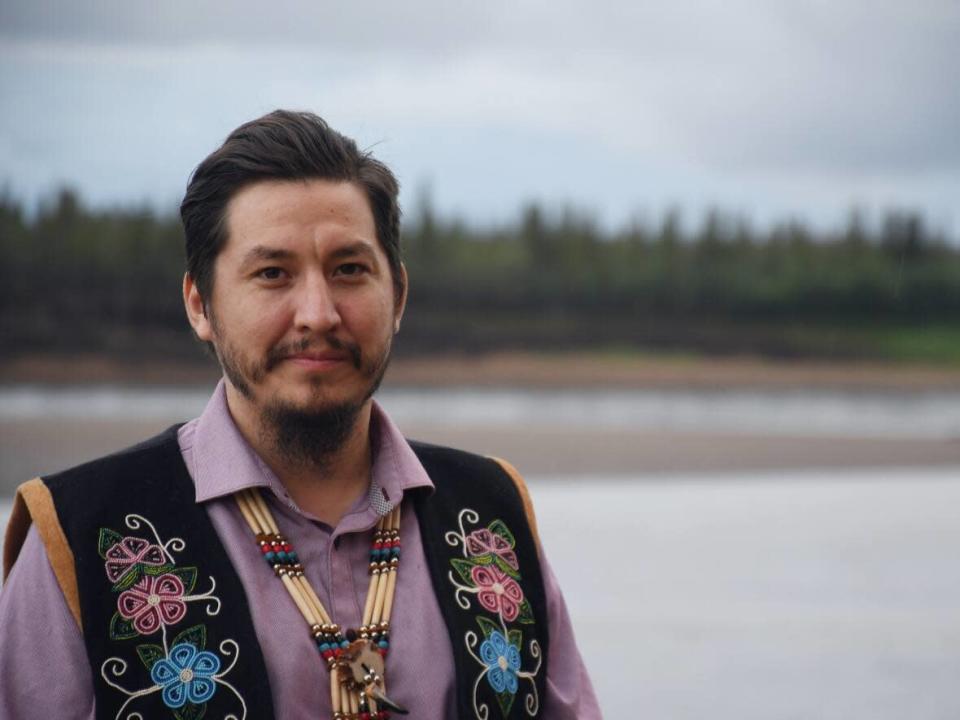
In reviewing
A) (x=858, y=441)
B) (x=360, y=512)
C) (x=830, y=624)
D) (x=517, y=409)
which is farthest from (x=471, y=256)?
(x=360, y=512)

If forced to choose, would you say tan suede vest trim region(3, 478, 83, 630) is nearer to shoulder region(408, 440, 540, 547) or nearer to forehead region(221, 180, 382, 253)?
forehead region(221, 180, 382, 253)

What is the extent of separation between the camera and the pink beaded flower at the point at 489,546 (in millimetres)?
1450

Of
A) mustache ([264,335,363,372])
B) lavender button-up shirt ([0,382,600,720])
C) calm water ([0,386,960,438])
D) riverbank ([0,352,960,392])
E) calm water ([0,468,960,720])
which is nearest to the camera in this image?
lavender button-up shirt ([0,382,600,720])

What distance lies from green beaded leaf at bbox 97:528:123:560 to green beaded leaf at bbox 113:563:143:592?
0.10 feet

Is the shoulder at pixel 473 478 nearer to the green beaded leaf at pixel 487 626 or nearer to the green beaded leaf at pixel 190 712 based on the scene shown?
the green beaded leaf at pixel 487 626

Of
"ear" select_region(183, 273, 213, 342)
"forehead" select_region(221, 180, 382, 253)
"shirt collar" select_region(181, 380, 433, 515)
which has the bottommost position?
"shirt collar" select_region(181, 380, 433, 515)

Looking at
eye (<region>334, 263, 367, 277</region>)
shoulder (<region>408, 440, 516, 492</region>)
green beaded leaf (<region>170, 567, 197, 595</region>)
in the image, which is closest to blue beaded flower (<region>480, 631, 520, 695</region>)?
shoulder (<region>408, 440, 516, 492</region>)

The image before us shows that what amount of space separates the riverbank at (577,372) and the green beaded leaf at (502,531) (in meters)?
16.6

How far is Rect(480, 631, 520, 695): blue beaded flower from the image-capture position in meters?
1.35

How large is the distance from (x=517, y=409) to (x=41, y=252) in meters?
8.78

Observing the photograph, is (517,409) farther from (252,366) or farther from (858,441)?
(252,366)

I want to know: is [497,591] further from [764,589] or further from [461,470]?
[764,589]

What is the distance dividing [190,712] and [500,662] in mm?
339

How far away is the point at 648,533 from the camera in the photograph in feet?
19.5
